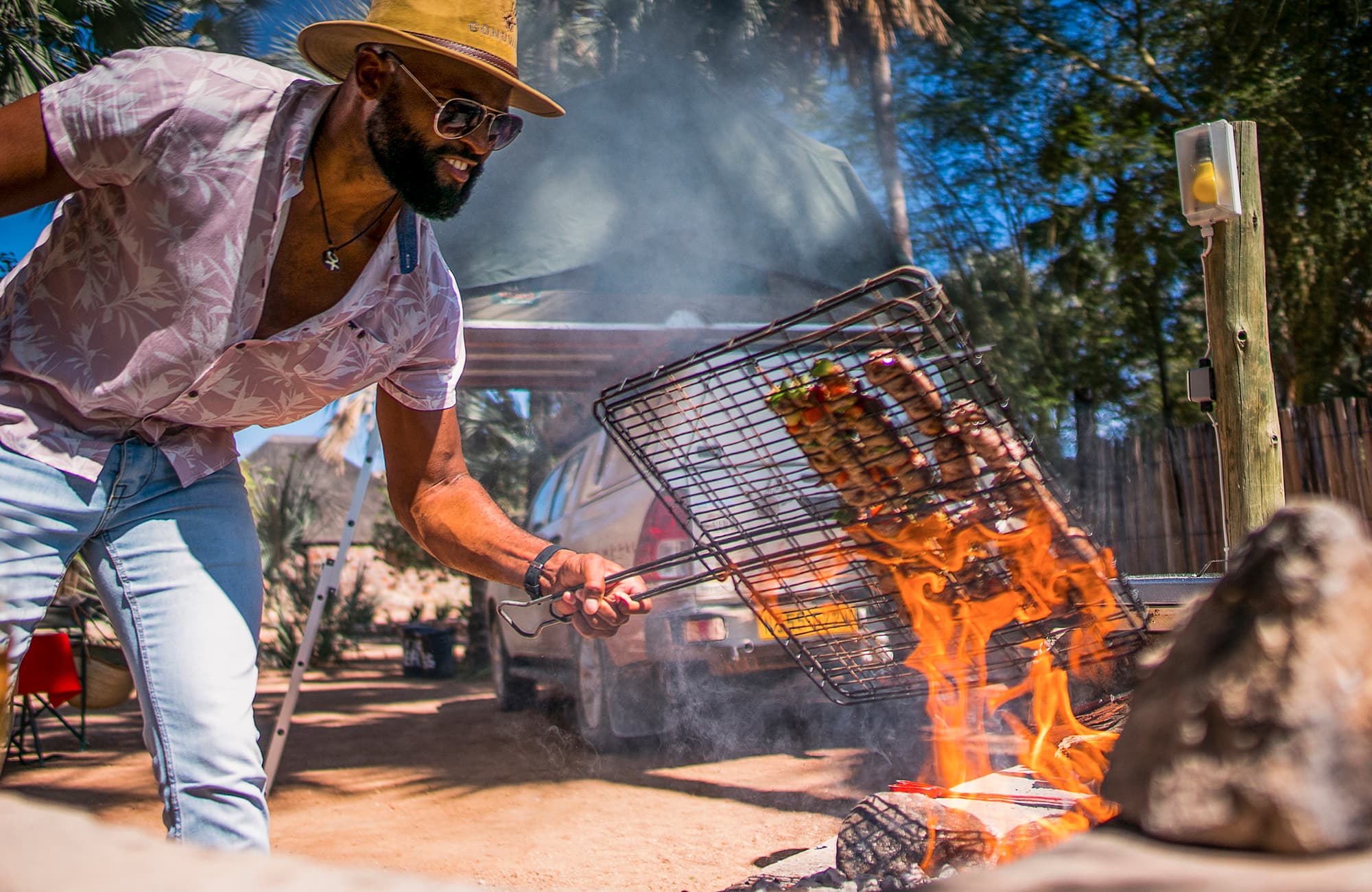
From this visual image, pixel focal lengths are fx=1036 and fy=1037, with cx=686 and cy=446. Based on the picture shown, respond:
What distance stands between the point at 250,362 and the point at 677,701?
13.0ft

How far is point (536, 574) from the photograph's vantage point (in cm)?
233

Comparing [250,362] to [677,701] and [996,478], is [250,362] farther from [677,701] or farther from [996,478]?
[677,701]

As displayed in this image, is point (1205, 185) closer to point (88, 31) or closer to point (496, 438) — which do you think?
point (88, 31)

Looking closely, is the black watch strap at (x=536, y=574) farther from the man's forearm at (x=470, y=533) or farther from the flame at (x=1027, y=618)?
the flame at (x=1027, y=618)

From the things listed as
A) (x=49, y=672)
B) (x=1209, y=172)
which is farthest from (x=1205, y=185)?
(x=49, y=672)

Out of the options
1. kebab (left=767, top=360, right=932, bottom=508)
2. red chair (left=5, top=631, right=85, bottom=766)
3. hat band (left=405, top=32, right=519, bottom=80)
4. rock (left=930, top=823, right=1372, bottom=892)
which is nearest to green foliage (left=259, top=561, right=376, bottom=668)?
red chair (left=5, top=631, right=85, bottom=766)

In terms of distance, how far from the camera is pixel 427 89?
2133mm

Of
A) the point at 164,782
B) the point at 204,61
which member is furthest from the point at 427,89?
the point at 164,782

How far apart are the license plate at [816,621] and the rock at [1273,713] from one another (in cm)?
202

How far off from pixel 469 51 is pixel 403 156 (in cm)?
25

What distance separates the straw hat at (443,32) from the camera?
6.84 feet

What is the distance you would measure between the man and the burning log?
3.74 feet

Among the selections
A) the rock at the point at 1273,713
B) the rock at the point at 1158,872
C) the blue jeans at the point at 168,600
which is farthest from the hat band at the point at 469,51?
the rock at the point at 1158,872

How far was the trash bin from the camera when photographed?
13.1 meters
